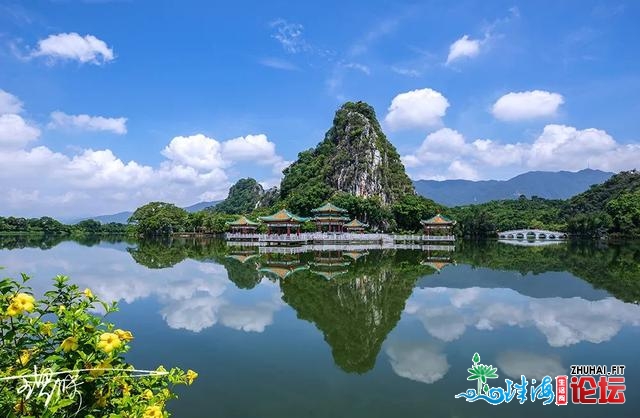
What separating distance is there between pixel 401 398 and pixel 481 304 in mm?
8004

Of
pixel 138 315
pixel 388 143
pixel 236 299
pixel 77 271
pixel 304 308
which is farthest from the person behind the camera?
pixel 388 143

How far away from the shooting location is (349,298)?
14.1 meters

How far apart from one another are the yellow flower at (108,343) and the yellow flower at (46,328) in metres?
0.44

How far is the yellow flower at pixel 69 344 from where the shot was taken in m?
2.28

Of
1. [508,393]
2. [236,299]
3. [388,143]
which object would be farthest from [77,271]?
[388,143]

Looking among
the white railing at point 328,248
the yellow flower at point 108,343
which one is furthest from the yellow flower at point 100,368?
the white railing at point 328,248

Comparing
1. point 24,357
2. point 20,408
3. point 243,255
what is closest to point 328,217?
point 243,255

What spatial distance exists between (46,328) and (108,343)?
565 millimetres

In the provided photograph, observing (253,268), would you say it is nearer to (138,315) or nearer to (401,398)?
(138,315)

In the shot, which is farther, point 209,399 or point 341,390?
point 341,390

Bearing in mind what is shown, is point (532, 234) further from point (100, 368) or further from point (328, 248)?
point (100, 368)

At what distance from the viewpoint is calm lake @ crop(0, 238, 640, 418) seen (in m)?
6.20

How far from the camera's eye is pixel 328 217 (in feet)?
151

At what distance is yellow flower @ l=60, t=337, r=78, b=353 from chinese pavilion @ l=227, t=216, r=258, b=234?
4911cm
